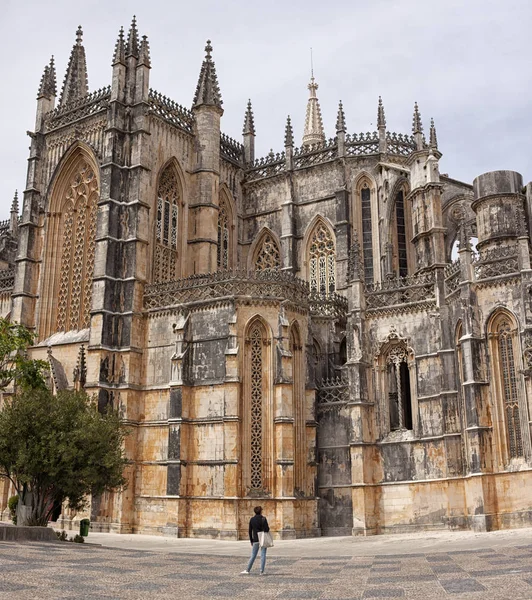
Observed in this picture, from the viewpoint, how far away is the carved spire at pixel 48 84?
137 feet

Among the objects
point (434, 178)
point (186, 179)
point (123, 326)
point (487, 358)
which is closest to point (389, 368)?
point (487, 358)

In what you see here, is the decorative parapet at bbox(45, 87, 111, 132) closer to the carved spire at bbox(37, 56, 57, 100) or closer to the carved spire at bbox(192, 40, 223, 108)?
the carved spire at bbox(37, 56, 57, 100)

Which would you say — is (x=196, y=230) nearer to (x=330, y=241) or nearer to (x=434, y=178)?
(x=330, y=241)

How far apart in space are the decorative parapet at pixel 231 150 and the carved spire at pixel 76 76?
27.0ft

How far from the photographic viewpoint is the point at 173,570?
15969 millimetres

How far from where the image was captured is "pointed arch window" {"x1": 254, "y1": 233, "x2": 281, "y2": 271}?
4166 cm

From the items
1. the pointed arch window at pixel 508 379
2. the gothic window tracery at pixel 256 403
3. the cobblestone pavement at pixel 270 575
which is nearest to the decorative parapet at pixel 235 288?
the gothic window tracery at pixel 256 403

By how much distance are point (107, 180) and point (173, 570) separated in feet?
77.9

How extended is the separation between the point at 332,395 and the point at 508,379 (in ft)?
27.4

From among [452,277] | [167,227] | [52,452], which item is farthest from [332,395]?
[52,452]

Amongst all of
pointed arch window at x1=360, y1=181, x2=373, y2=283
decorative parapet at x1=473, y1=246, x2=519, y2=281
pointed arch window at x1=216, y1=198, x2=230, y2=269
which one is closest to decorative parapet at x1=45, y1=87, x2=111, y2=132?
pointed arch window at x1=216, y1=198, x2=230, y2=269

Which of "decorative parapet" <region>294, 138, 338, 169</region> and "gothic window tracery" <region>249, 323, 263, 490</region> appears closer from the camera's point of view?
"gothic window tracery" <region>249, 323, 263, 490</region>

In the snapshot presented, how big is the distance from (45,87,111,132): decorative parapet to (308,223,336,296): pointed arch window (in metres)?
12.7

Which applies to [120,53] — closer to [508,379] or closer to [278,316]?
Result: [278,316]
